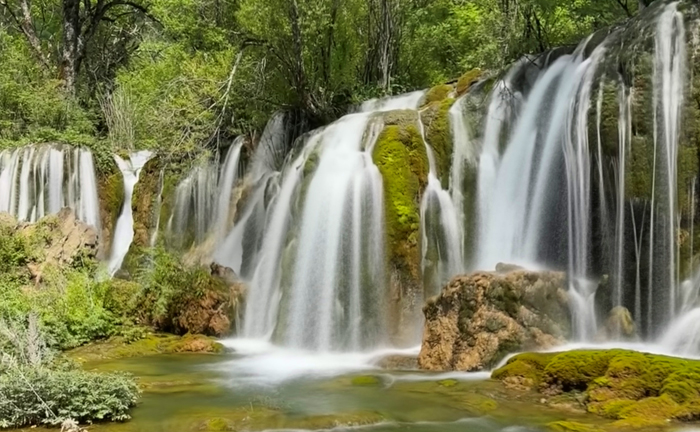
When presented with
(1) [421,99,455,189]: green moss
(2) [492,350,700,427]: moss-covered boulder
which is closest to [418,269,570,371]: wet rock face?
(2) [492,350,700,427]: moss-covered boulder

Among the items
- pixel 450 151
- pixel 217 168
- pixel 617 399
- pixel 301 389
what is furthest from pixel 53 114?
pixel 617 399

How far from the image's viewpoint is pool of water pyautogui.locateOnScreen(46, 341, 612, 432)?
23.1 feet

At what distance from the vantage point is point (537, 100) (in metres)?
13.1

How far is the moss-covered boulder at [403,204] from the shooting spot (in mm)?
11977

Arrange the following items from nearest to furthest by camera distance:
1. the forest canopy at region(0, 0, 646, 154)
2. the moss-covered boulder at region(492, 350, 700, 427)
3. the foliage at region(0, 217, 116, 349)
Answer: the moss-covered boulder at region(492, 350, 700, 427)
the foliage at region(0, 217, 116, 349)
the forest canopy at region(0, 0, 646, 154)

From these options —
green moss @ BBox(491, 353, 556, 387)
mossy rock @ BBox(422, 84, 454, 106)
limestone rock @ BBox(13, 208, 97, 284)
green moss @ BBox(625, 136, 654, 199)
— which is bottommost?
green moss @ BBox(491, 353, 556, 387)

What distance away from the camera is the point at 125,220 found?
20.6m

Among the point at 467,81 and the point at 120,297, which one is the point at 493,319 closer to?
the point at 467,81

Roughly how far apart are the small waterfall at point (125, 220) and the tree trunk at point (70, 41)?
315 inches

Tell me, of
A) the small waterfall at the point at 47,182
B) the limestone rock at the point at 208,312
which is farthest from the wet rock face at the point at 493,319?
the small waterfall at the point at 47,182

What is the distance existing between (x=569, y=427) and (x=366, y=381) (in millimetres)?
3277

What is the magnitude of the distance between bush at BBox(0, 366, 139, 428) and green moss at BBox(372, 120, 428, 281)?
238 inches

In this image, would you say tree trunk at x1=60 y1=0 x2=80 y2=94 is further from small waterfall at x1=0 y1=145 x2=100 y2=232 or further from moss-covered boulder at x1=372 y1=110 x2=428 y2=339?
moss-covered boulder at x1=372 y1=110 x2=428 y2=339

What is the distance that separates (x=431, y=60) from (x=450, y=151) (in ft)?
40.5
